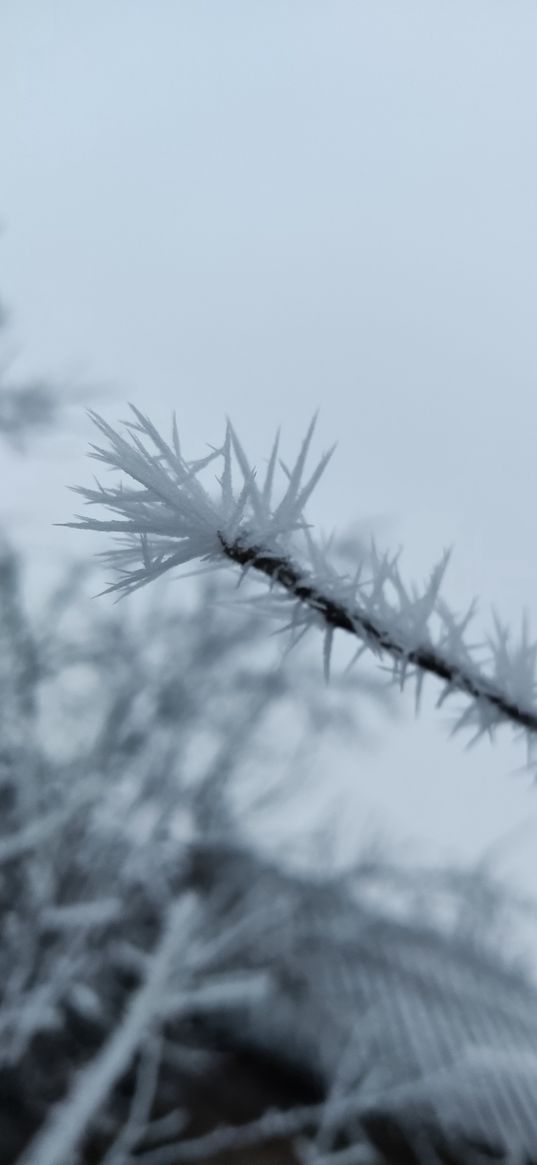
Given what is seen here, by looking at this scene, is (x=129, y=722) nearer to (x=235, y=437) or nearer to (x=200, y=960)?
(x=200, y=960)

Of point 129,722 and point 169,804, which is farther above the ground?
point 129,722

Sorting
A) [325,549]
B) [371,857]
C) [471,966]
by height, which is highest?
[325,549]

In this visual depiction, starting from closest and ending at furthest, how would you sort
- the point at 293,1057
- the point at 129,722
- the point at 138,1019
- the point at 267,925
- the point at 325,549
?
1. the point at 325,549
2. the point at 138,1019
3. the point at 267,925
4. the point at 129,722
5. the point at 293,1057

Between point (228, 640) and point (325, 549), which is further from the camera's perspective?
point (228, 640)

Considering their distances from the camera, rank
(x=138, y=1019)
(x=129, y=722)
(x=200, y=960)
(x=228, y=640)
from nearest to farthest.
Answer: (x=138, y=1019) < (x=200, y=960) < (x=129, y=722) < (x=228, y=640)

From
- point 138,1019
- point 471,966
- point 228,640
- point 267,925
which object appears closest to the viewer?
point 138,1019

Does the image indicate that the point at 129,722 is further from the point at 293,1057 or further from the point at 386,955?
the point at 386,955

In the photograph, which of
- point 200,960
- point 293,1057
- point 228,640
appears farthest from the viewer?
point 228,640

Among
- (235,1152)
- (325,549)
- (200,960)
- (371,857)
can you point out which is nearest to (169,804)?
(371,857)

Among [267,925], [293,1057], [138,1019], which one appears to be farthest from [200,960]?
[293,1057]
